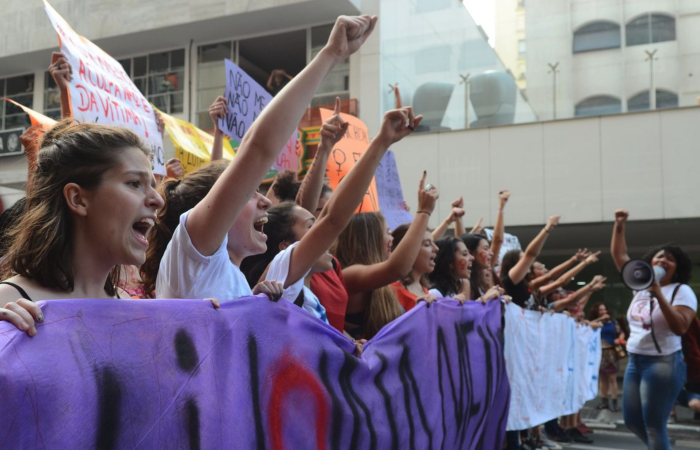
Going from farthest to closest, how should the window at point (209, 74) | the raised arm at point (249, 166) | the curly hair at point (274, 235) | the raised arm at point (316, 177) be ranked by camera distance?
the window at point (209, 74), the raised arm at point (316, 177), the curly hair at point (274, 235), the raised arm at point (249, 166)

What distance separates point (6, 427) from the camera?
1.46 meters

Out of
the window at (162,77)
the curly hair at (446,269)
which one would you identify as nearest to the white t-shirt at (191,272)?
the curly hair at (446,269)

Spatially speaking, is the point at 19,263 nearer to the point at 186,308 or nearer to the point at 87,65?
the point at 186,308

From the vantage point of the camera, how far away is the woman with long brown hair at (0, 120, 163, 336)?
1830 millimetres

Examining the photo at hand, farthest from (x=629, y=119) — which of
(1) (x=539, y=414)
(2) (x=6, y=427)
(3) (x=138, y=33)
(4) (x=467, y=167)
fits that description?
(2) (x=6, y=427)

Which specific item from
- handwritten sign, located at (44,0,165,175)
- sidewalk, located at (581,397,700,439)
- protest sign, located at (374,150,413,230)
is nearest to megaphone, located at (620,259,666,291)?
protest sign, located at (374,150,413,230)

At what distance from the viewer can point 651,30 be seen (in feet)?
47.8

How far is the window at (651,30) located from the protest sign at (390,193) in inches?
426

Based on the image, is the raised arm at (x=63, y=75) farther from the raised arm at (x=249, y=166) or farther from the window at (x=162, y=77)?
the window at (x=162, y=77)

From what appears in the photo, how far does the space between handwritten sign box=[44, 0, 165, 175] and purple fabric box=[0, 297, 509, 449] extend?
80.7 inches

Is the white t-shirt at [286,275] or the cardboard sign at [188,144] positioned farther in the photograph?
the cardboard sign at [188,144]

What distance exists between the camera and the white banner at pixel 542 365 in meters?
5.76

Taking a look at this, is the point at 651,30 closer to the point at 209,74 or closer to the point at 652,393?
Result: the point at 209,74

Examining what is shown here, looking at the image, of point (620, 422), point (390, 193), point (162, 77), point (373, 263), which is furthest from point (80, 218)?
point (162, 77)
